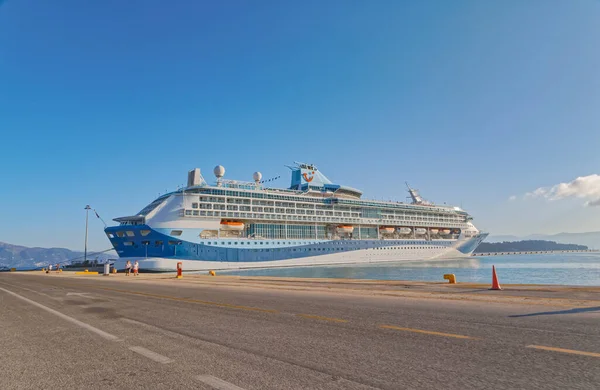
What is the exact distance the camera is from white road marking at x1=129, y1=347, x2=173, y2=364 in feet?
14.4

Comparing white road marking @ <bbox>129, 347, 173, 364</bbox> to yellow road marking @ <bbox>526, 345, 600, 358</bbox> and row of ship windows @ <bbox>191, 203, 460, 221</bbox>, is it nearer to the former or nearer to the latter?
yellow road marking @ <bbox>526, 345, 600, 358</bbox>

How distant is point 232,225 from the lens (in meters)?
52.7

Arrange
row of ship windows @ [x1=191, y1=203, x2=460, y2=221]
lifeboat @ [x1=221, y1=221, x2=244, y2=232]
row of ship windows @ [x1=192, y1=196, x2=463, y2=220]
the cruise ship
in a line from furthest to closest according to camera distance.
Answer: lifeboat @ [x1=221, y1=221, x2=244, y2=232] → row of ship windows @ [x1=192, y1=196, x2=463, y2=220] → row of ship windows @ [x1=191, y1=203, x2=460, y2=221] → the cruise ship

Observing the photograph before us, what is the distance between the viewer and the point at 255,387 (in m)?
3.37

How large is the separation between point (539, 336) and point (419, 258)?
7632cm

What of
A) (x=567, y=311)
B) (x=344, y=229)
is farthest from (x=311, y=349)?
(x=344, y=229)

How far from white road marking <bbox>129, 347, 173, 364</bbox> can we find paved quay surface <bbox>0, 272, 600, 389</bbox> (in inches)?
1.0

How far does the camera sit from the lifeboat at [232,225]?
52125 millimetres

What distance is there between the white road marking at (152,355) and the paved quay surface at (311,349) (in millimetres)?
25

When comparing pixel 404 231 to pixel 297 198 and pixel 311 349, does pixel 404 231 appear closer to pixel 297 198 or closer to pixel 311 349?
pixel 297 198

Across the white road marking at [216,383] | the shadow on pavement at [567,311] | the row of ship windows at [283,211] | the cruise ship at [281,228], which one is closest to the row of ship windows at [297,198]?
the cruise ship at [281,228]

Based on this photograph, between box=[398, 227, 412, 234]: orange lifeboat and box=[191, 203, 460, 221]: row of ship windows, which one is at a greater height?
box=[191, 203, 460, 221]: row of ship windows

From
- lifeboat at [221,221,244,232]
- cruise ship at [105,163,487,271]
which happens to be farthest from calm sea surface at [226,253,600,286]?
lifeboat at [221,221,244,232]

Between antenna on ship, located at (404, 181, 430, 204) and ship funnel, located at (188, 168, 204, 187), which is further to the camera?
antenna on ship, located at (404, 181, 430, 204)
